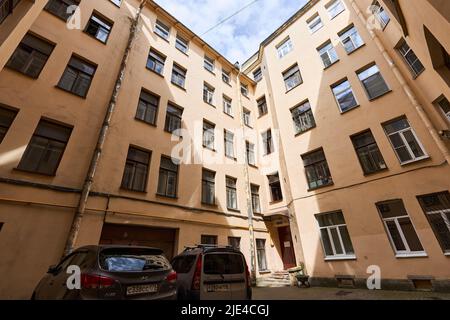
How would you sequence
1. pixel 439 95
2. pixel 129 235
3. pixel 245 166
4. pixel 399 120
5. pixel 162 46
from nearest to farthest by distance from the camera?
pixel 439 95
pixel 129 235
pixel 399 120
pixel 162 46
pixel 245 166

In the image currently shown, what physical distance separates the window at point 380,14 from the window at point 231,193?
39.7 ft

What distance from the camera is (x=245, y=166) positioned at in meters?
15.5

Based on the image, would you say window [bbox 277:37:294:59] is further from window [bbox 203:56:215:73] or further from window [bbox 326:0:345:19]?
window [bbox 203:56:215:73]

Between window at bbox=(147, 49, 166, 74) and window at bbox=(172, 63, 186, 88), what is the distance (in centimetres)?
89

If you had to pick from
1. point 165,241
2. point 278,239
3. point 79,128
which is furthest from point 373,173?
point 79,128

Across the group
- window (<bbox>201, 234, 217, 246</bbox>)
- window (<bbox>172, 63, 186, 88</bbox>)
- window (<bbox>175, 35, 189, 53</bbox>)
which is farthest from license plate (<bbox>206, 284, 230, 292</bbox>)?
window (<bbox>175, 35, 189, 53</bbox>)

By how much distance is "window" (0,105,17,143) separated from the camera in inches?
291

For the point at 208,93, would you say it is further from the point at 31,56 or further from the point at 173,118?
the point at 31,56

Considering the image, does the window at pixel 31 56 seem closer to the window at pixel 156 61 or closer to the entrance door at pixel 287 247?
the window at pixel 156 61

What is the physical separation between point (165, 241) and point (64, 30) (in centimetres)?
1093

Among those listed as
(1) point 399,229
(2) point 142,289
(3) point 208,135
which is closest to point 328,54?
(3) point 208,135

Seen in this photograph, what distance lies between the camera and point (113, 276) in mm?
3887

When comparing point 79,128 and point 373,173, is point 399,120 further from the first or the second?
point 79,128

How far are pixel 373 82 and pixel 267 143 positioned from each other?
26.3ft
